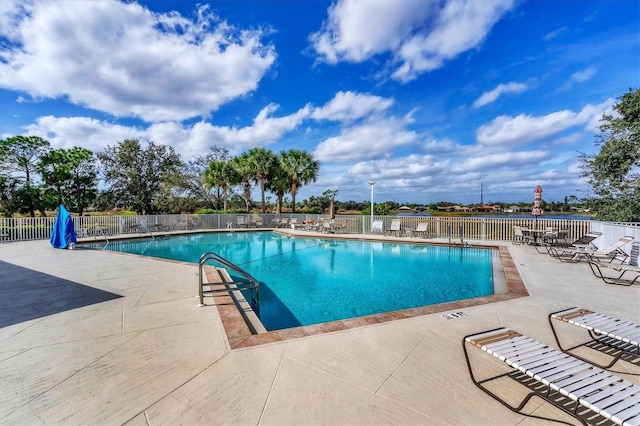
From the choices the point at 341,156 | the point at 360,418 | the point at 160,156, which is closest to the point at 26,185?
the point at 160,156

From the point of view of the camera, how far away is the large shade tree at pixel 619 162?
36.9 feet

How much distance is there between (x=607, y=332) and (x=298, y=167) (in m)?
20.0

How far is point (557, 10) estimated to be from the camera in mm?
8469

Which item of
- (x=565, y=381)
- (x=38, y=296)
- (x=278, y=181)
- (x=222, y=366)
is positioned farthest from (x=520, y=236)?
(x=278, y=181)

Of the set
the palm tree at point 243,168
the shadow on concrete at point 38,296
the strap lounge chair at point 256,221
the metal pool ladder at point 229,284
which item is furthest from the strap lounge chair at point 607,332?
the palm tree at point 243,168

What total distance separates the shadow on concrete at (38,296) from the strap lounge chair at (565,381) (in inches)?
209

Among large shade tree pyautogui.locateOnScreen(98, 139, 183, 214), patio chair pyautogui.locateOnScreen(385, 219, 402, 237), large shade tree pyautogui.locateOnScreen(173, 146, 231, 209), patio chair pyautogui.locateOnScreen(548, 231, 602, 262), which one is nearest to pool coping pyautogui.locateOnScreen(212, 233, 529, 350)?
patio chair pyautogui.locateOnScreen(548, 231, 602, 262)

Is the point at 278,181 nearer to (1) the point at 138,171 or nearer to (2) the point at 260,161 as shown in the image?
(2) the point at 260,161

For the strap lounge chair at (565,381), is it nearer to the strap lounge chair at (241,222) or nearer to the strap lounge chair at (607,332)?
the strap lounge chair at (607,332)

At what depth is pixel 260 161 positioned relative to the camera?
21.3 metres

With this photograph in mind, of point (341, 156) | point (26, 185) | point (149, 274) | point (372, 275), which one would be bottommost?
point (372, 275)

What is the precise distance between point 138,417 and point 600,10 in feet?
45.8

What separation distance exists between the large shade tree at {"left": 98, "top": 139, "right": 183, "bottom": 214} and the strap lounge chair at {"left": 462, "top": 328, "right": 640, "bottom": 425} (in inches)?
1072

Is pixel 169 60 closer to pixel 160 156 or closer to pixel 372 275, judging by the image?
pixel 372 275
